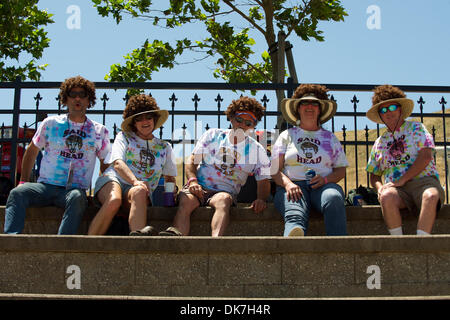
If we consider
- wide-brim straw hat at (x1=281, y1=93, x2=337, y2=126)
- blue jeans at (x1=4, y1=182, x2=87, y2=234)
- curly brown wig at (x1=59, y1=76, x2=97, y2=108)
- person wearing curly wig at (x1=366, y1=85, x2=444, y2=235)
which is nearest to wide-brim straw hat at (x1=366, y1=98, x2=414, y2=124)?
person wearing curly wig at (x1=366, y1=85, x2=444, y2=235)

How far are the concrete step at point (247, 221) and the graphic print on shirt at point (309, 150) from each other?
0.52m

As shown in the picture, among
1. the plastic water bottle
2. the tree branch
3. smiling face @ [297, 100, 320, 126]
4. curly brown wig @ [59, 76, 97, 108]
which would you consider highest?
the tree branch

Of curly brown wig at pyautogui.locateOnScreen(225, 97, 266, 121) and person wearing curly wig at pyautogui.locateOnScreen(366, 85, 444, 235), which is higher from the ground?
curly brown wig at pyautogui.locateOnScreen(225, 97, 266, 121)

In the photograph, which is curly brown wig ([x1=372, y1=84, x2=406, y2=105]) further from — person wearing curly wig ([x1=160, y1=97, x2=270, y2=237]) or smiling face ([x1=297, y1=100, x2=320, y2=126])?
person wearing curly wig ([x1=160, y1=97, x2=270, y2=237])

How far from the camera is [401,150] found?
17.3 feet

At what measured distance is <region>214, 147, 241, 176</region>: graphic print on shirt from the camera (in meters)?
5.36

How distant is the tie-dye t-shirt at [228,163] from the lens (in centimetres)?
532

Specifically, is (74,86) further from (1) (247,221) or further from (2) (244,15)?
(2) (244,15)

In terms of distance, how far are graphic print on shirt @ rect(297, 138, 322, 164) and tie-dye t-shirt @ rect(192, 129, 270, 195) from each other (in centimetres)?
35
